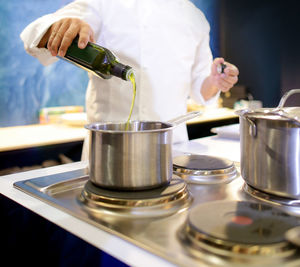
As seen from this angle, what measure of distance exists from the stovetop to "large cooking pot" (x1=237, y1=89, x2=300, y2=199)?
1.7 inches

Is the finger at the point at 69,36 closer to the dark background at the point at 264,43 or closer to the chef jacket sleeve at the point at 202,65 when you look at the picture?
the chef jacket sleeve at the point at 202,65

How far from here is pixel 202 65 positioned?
6.05 feet

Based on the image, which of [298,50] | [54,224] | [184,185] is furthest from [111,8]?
[298,50]

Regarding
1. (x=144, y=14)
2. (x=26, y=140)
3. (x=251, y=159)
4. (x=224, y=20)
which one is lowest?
(x=26, y=140)

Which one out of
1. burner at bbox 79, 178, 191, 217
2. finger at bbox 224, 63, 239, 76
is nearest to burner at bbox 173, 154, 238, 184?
burner at bbox 79, 178, 191, 217

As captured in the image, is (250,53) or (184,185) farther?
(250,53)

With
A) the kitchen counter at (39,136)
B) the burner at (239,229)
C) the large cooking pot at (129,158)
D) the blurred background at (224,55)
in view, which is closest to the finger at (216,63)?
the large cooking pot at (129,158)

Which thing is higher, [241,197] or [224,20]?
[224,20]

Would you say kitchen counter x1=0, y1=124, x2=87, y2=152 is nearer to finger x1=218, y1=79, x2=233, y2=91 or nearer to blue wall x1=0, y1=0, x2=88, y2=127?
blue wall x1=0, y1=0, x2=88, y2=127

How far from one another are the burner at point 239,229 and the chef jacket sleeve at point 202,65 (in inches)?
51.1

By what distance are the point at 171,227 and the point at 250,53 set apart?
3871 millimetres

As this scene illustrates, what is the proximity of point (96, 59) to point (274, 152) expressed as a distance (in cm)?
55

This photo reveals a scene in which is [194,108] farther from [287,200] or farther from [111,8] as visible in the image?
[287,200]

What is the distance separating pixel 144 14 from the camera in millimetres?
1663
